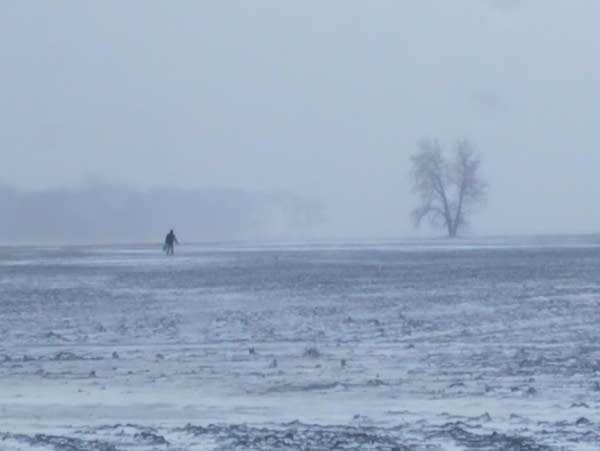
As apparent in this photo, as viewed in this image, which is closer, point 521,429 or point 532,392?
point 521,429

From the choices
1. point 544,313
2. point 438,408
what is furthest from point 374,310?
point 438,408

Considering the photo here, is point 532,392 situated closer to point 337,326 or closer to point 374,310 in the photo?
point 337,326

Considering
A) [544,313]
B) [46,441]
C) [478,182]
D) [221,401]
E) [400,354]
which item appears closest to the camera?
[46,441]

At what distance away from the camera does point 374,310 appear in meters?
24.0

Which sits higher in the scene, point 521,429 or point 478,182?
point 478,182

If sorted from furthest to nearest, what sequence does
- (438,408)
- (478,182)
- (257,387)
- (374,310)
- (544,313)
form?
1. (478,182)
2. (374,310)
3. (544,313)
4. (257,387)
5. (438,408)

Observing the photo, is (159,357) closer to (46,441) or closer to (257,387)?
Result: (257,387)

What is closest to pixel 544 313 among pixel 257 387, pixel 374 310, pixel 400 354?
pixel 374 310

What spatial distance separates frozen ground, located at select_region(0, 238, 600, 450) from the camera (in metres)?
10.0

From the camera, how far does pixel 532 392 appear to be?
39.3ft

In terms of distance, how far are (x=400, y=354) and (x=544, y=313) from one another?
23.3ft

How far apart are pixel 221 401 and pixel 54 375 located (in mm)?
3274

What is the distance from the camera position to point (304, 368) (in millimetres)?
14633

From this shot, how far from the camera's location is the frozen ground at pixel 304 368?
10.0m
